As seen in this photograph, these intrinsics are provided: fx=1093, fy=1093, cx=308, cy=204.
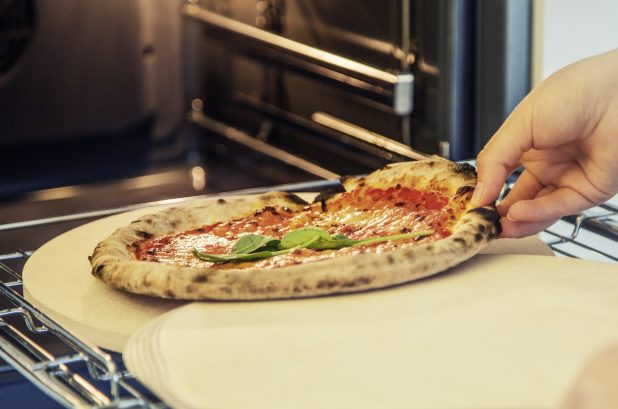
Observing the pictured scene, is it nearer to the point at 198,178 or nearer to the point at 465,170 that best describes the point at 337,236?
the point at 465,170

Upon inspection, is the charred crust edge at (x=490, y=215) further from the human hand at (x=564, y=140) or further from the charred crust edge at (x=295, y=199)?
the charred crust edge at (x=295, y=199)

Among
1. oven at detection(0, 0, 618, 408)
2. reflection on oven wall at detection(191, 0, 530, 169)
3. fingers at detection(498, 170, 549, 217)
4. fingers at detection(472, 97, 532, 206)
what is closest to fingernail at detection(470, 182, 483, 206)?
fingers at detection(472, 97, 532, 206)

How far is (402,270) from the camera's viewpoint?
2.67 ft

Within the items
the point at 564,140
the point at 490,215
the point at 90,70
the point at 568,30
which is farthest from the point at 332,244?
the point at 90,70

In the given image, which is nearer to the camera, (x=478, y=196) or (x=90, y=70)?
(x=478, y=196)

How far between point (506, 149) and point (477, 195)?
57 millimetres

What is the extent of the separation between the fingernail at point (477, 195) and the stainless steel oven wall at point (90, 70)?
0.77 m

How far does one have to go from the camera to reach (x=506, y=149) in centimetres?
98

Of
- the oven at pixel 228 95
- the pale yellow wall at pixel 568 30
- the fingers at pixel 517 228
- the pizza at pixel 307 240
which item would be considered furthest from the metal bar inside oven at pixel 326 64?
the fingers at pixel 517 228

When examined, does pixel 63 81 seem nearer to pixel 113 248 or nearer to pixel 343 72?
pixel 343 72

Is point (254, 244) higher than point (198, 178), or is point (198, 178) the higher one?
point (254, 244)

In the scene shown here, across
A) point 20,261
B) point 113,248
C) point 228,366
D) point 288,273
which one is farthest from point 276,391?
point 20,261

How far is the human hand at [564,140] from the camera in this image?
966 millimetres

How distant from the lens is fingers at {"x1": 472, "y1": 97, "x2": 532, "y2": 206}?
960mm
